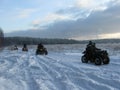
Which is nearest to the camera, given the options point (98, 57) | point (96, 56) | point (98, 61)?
point (98, 61)

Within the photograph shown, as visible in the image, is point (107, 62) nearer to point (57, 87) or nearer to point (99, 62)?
point (99, 62)

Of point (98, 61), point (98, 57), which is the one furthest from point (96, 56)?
point (98, 61)

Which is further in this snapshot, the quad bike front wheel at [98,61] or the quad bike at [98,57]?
the quad bike at [98,57]

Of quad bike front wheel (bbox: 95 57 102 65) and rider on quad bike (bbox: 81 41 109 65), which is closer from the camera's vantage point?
quad bike front wheel (bbox: 95 57 102 65)

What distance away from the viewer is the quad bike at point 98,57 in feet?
69.8

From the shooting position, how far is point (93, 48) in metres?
23.6

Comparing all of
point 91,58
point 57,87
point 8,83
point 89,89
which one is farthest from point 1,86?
point 91,58

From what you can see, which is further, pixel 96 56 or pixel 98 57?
pixel 96 56

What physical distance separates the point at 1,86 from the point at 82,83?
3.19 m

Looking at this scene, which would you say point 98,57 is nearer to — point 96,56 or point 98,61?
point 96,56

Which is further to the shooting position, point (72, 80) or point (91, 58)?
point (91, 58)

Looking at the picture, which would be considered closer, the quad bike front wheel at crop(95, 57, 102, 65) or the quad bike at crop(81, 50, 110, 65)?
the quad bike front wheel at crop(95, 57, 102, 65)

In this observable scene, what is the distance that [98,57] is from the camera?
21.9 meters

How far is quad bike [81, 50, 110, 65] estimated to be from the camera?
21.3 meters
